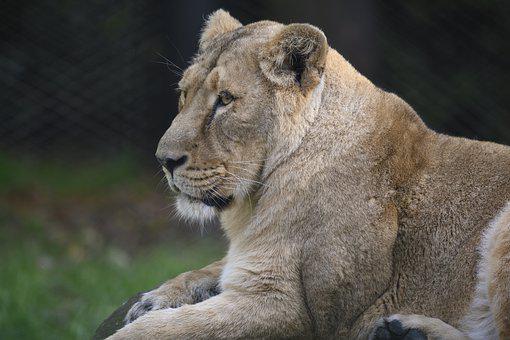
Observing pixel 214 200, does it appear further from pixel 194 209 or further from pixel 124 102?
pixel 124 102

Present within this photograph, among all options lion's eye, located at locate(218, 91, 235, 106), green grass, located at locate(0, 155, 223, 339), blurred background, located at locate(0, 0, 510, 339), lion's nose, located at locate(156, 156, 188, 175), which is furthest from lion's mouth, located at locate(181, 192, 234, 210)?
blurred background, located at locate(0, 0, 510, 339)

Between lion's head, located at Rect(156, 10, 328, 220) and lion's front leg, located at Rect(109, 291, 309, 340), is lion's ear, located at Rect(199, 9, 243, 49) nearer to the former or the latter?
lion's head, located at Rect(156, 10, 328, 220)

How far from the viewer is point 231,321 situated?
2.97 meters

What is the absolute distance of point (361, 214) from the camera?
305 cm

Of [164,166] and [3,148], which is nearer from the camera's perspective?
[164,166]

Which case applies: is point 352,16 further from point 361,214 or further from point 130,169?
point 361,214

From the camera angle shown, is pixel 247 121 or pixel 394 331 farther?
pixel 247 121

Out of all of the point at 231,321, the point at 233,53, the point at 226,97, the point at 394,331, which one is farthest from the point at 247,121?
the point at 394,331

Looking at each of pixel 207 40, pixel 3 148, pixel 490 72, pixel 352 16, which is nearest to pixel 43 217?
pixel 3 148

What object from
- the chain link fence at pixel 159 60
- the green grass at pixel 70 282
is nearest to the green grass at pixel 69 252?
the green grass at pixel 70 282

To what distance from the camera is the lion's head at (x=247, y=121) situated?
312 cm

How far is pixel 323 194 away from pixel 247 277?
0.36 metres

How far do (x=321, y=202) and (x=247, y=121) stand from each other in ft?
1.18

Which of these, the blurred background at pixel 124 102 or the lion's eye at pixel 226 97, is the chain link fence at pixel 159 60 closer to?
the blurred background at pixel 124 102
